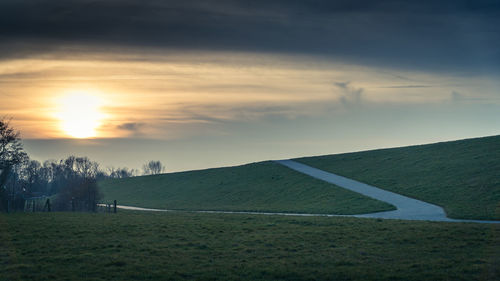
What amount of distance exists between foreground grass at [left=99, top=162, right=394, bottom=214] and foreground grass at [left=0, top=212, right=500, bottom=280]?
47.1 ft

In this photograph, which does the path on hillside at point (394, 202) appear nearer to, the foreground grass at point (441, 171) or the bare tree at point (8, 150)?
the foreground grass at point (441, 171)

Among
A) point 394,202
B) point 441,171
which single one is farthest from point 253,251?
point 441,171

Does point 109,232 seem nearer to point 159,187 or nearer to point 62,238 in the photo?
point 62,238

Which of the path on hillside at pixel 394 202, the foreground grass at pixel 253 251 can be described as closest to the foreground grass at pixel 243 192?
the path on hillside at pixel 394 202

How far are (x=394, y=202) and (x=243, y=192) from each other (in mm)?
27331

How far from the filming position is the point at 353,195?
47969mm

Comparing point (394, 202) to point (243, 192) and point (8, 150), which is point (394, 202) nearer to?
point (243, 192)

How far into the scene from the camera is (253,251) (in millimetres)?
21516

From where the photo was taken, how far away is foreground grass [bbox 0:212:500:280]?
17234 mm

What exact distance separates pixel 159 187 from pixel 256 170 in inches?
779

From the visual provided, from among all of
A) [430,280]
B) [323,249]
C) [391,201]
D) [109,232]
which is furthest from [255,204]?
[430,280]

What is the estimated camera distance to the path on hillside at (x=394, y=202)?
33812 millimetres

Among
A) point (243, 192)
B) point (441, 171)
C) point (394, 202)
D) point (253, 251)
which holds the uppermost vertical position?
point (441, 171)

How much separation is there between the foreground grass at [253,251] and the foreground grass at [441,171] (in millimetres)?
10391
